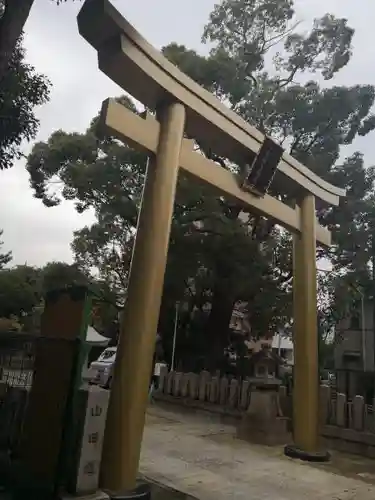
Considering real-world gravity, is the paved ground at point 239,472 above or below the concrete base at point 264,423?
below

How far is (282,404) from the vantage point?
7.93 metres

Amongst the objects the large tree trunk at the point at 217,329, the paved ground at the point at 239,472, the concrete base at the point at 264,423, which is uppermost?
the large tree trunk at the point at 217,329

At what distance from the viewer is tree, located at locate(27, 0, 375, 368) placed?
417 inches

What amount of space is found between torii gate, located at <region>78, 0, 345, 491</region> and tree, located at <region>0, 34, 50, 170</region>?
7.74 feet

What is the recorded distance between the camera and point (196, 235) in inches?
419

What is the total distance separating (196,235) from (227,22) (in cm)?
659

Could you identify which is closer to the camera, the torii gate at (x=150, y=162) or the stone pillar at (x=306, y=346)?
the torii gate at (x=150, y=162)

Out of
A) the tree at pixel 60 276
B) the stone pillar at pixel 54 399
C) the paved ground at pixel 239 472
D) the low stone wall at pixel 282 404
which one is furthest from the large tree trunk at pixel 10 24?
the tree at pixel 60 276

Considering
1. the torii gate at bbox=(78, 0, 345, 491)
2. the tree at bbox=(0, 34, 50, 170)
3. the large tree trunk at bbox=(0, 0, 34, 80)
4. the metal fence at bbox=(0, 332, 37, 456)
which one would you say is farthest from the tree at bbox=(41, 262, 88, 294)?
the large tree trunk at bbox=(0, 0, 34, 80)

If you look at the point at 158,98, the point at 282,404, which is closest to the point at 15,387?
the point at 158,98

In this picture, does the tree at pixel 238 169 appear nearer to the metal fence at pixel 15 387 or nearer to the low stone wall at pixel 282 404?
the low stone wall at pixel 282 404

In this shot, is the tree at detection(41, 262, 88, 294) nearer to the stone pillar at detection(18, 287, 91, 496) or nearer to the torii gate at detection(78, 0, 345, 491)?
the torii gate at detection(78, 0, 345, 491)

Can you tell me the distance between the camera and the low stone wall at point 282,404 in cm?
682

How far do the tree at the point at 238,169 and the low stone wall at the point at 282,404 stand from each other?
2331 mm
